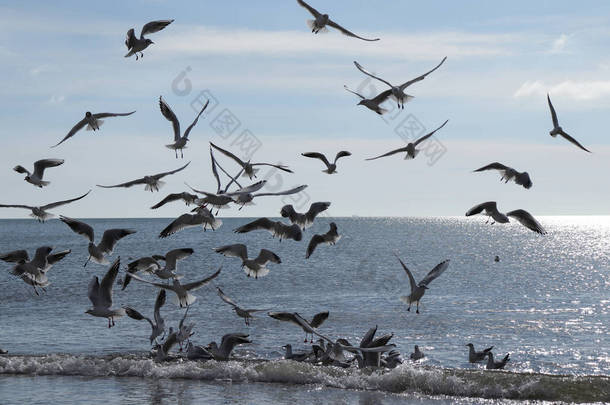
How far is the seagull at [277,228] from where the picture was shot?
2073 cm

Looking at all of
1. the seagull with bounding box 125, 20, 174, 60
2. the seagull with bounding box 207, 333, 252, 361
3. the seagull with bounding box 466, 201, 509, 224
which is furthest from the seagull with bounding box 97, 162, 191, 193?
the seagull with bounding box 466, 201, 509, 224

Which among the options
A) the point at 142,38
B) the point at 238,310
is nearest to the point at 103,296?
the point at 238,310

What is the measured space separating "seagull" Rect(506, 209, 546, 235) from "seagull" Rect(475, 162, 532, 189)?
778 mm

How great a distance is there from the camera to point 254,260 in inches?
876

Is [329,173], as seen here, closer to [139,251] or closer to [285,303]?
[285,303]

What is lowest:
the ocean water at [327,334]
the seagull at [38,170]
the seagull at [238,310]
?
the ocean water at [327,334]

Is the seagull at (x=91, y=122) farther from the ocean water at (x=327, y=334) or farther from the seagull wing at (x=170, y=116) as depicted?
the ocean water at (x=327, y=334)

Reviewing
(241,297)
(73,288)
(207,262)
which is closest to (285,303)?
(241,297)

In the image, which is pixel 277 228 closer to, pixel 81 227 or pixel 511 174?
pixel 81 227

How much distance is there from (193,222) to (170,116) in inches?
117

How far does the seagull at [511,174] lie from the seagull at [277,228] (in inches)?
193

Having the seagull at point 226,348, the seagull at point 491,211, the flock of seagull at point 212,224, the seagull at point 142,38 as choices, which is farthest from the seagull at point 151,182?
the seagull at point 491,211

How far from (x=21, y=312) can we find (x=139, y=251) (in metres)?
76.9

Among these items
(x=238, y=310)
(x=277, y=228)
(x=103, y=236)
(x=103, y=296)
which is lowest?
(x=238, y=310)
